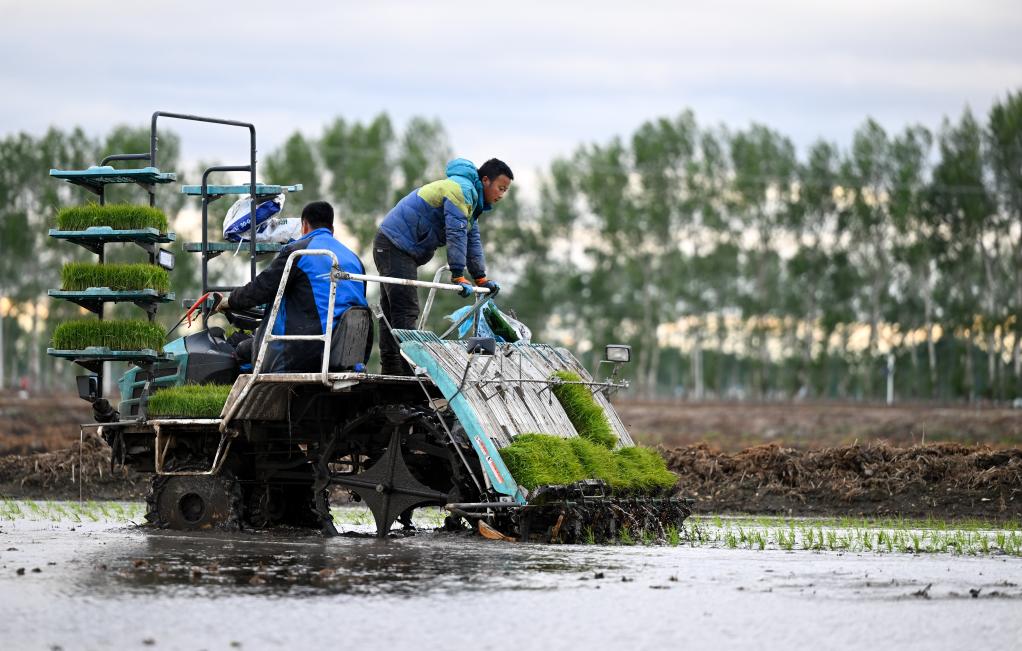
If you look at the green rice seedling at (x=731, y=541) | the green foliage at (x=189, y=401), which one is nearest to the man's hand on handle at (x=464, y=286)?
the green foliage at (x=189, y=401)

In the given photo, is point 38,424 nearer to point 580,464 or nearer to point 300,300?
point 300,300

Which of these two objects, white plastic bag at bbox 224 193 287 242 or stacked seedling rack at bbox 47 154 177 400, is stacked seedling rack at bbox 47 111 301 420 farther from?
white plastic bag at bbox 224 193 287 242

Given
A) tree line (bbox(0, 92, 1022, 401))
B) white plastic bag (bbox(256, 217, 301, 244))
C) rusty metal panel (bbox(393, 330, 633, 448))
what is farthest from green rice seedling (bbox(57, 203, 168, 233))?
tree line (bbox(0, 92, 1022, 401))

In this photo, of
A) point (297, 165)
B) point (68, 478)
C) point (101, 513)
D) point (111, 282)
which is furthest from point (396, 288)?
point (297, 165)

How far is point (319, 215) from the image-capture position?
13242 mm

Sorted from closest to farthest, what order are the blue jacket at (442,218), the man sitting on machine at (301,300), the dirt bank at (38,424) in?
the man sitting on machine at (301,300), the blue jacket at (442,218), the dirt bank at (38,424)

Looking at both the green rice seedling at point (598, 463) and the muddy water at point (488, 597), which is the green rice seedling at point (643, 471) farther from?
the muddy water at point (488, 597)

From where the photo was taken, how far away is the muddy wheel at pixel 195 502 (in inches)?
523

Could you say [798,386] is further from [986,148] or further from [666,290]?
[986,148]

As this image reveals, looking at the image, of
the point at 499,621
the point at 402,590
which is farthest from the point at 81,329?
the point at 499,621

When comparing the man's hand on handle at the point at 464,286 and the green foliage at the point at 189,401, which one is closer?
the man's hand on handle at the point at 464,286

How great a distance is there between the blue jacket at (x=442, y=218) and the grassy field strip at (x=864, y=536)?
3292 millimetres

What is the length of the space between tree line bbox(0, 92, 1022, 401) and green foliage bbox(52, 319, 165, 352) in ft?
217

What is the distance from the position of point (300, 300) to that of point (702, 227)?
76.0 metres
